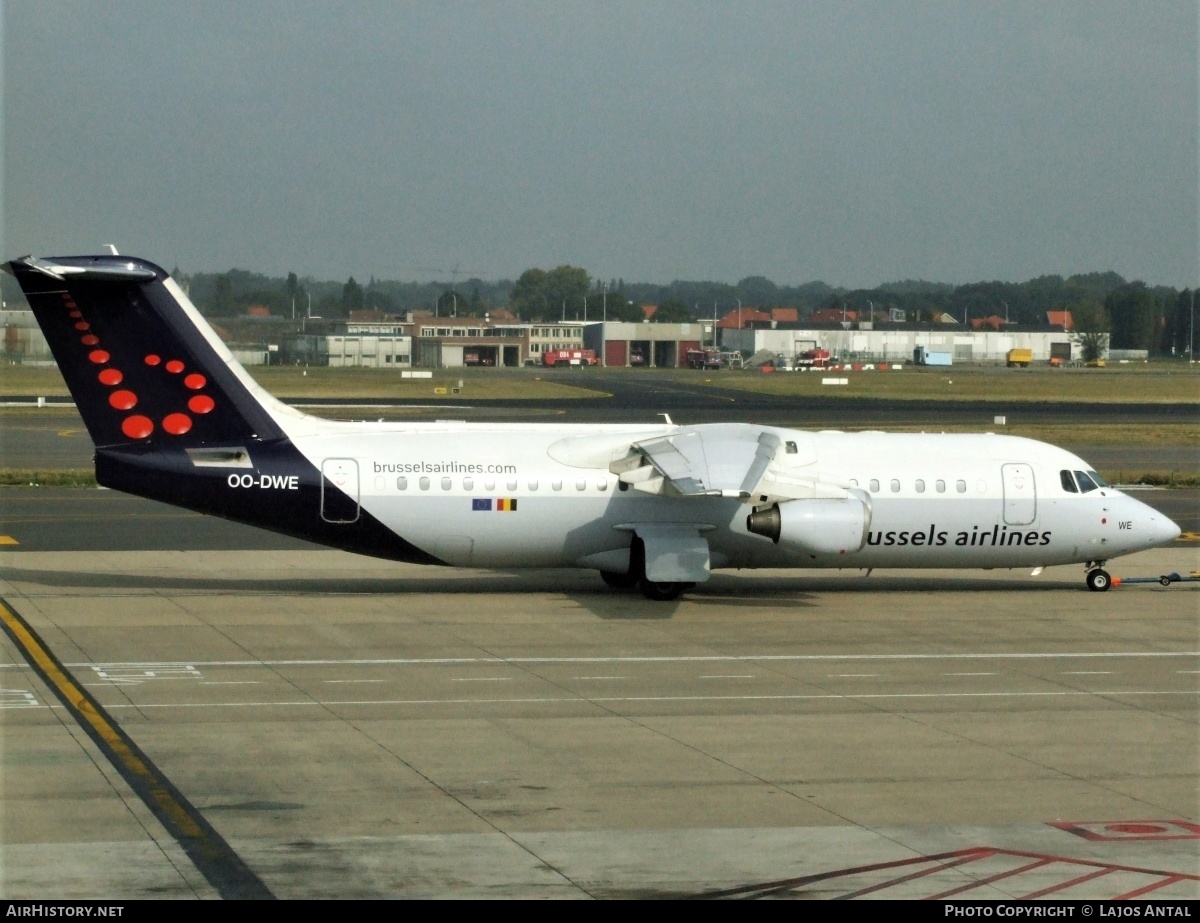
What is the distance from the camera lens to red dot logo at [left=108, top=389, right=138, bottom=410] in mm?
27828

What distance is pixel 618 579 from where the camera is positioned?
1208 inches

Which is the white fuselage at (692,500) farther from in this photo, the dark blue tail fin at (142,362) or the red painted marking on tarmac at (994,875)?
the red painted marking on tarmac at (994,875)

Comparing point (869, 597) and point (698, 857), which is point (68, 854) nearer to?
point (698, 857)

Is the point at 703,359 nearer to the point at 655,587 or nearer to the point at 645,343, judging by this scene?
the point at 645,343

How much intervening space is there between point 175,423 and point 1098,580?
19.3 metres

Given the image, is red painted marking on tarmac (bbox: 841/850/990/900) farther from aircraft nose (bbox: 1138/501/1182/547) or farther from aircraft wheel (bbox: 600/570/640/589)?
aircraft nose (bbox: 1138/501/1182/547)

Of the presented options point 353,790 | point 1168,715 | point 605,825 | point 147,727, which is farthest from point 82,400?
point 1168,715

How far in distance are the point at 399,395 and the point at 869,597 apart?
219 ft

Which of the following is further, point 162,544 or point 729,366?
point 729,366

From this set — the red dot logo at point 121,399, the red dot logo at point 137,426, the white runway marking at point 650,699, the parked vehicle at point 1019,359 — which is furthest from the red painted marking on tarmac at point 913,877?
the parked vehicle at point 1019,359

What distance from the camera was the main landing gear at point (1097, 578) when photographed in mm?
32188

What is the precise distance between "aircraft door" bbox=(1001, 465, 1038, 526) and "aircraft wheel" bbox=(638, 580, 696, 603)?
6.88 meters

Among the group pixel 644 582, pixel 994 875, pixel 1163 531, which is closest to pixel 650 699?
pixel 994 875

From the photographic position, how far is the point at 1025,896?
12.8 meters
